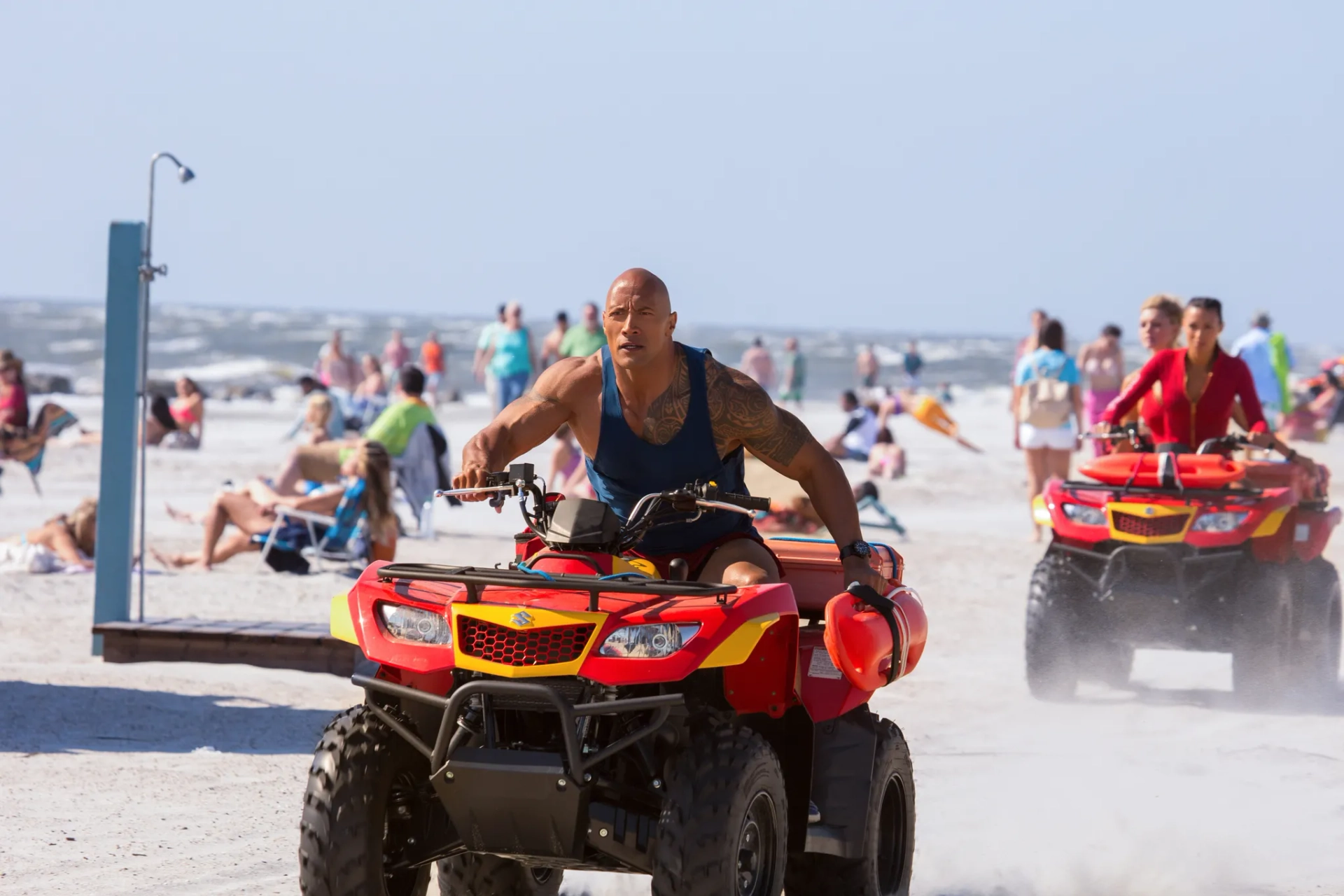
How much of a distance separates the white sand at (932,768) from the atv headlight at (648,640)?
152cm

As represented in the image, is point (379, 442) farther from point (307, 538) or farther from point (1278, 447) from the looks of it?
point (1278, 447)

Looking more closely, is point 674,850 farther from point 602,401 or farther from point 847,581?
point 602,401

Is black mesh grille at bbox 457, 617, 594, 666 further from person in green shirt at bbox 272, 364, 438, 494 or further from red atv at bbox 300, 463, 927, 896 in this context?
person in green shirt at bbox 272, 364, 438, 494

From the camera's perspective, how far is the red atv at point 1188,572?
9.01 m

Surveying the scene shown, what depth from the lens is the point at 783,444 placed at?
16.4 ft

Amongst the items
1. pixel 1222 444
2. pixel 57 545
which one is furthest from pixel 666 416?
pixel 57 545

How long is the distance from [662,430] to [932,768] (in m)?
3.11

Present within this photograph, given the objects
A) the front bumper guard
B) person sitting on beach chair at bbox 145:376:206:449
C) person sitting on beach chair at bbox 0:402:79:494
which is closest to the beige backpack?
person sitting on beach chair at bbox 0:402:79:494

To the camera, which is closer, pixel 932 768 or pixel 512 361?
pixel 932 768

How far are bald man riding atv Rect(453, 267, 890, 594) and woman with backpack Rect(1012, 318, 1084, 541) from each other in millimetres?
11214

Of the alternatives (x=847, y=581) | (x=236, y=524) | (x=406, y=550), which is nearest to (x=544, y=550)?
(x=847, y=581)

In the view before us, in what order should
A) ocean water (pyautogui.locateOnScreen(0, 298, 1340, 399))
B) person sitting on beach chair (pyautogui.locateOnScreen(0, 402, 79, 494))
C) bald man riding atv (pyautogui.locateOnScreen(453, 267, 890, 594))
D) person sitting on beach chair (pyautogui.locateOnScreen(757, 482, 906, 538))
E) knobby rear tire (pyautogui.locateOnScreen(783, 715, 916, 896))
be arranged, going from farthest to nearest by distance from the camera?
ocean water (pyautogui.locateOnScreen(0, 298, 1340, 399)), person sitting on beach chair (pyautogui.locateOnScreen(0, 402, 79, 494)), person sitting on beach chair (pyautogui.locateOnScreen(757, 482, 906, 538)), bald man riding atv (pyautogui.locateOnScreen(453, 267, 890, 594)), knobby rear tire (pyautogui.locateOnScreen(783, 715, 916, 896))

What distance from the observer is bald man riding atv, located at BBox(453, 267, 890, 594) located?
4875mm

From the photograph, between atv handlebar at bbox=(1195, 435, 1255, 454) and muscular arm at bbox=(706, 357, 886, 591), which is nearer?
muscular arm at bbox=(706, 357, 886, 591)
